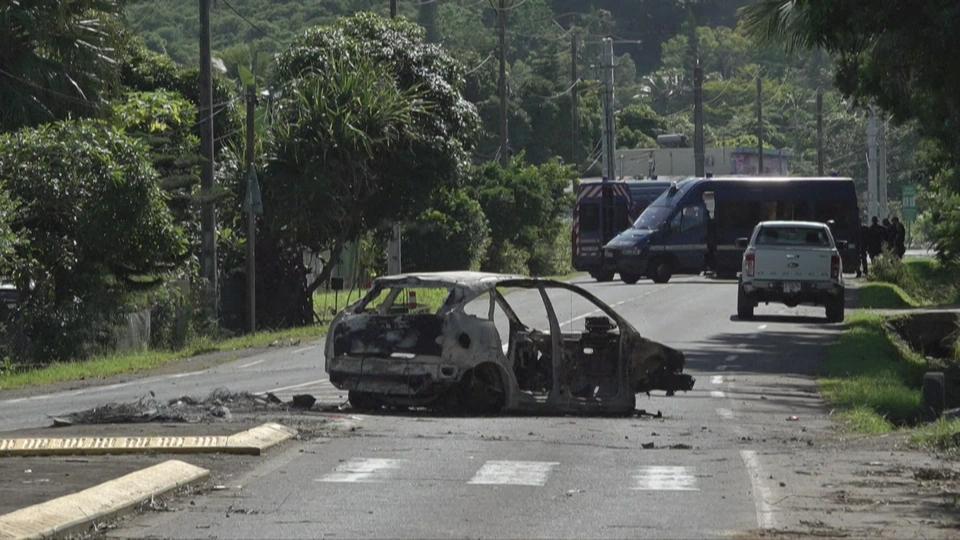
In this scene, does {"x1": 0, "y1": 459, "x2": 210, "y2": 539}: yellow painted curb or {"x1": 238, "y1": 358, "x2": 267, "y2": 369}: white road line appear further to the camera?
{"x1": 238, "y1": 358, "x2": 267, "y2": 369}: white road line

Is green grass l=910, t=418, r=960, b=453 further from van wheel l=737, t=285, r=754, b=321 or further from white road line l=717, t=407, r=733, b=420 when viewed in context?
van wheel l=737, t=285, r=754, b=321

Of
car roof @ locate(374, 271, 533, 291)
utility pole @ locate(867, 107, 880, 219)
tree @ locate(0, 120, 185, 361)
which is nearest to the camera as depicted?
car roof @ locate(374, 271, 533, 291)

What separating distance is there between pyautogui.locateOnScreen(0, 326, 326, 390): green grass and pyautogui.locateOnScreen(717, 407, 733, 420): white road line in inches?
421

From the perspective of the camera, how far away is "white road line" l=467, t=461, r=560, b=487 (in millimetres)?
13648

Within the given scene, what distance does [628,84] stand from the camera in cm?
18438

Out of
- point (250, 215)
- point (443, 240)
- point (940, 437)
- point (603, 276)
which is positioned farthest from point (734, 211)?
point (940, 437)

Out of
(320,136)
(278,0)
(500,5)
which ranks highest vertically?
(278,0)

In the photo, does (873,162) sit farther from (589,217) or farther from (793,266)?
(793,266)

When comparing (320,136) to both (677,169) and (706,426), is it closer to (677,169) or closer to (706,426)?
(706,426)

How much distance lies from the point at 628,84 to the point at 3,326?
512 ft

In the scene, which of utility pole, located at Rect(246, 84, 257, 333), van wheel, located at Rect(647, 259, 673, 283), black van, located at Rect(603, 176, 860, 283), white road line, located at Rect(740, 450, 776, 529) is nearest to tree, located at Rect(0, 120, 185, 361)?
utility pole, located at Rect(246, 84, 257, 333)

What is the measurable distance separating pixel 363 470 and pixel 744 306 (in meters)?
24.9

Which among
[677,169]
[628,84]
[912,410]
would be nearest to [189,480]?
[912,410]

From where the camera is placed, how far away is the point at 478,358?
18828 mm
